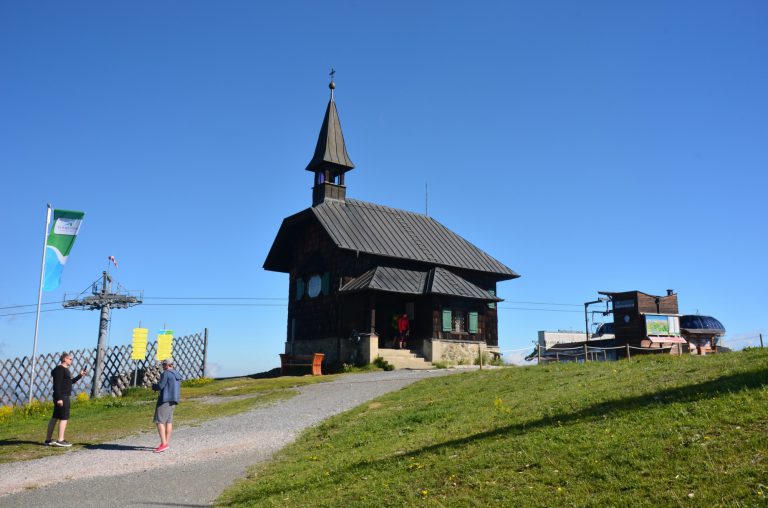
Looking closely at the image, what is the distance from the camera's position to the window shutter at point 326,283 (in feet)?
103

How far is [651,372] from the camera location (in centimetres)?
1375

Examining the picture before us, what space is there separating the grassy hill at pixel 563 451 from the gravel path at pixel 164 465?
0.70 metres

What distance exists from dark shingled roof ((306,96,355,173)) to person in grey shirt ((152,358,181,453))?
2184 cm

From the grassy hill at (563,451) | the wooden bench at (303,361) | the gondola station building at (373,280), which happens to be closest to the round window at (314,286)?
the gondola station building at (373,280)

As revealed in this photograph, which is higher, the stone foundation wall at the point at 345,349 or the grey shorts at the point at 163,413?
the stone foundation wall at the point at 345,349

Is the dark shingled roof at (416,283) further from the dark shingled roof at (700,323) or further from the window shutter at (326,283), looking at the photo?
the dark shingled roof at (700,323)

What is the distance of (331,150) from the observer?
3506cm

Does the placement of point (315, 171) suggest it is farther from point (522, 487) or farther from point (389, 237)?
point (522, 487)

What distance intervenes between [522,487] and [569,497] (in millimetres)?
680

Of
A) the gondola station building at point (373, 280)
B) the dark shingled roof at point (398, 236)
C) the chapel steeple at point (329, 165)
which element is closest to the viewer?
the gondola station building at point (373, 280)

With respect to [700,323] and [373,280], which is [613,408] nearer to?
[373,280]

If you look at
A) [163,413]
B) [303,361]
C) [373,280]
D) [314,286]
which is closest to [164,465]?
[163,413]

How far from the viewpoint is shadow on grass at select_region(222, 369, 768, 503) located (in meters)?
9.76

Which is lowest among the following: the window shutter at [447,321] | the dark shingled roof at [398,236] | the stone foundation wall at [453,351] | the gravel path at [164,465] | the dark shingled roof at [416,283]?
the gravel path at [164,465]
